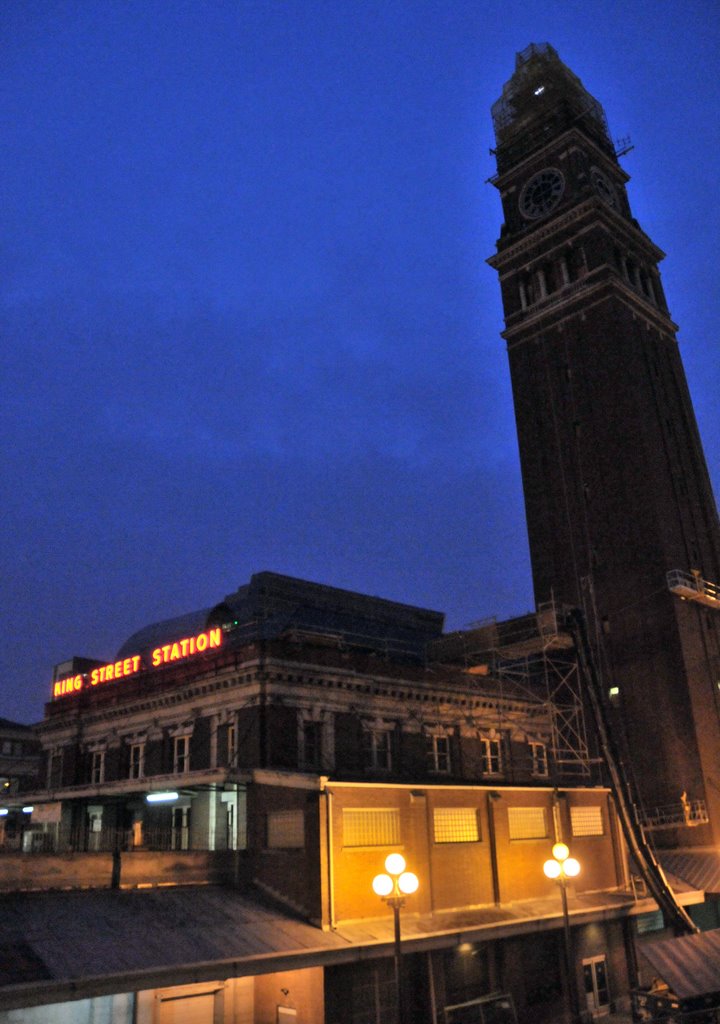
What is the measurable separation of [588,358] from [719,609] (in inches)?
726

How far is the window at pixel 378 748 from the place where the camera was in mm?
40406

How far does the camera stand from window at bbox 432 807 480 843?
30.0 meters

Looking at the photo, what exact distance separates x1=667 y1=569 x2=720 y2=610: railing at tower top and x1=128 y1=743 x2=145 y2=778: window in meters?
30.4

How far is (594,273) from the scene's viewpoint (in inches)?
2245

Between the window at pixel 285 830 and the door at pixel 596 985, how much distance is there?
1255 centimetres

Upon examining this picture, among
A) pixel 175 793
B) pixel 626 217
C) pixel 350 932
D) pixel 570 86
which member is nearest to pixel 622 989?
pixel 350 932

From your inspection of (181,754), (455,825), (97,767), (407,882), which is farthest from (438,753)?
(407,882)

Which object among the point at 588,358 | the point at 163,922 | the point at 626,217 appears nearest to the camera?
the point at 163,922

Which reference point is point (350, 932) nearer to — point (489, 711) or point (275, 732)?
point (275, 732)

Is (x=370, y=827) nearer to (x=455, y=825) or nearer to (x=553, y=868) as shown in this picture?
(x=455, y=825)

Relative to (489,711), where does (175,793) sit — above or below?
below

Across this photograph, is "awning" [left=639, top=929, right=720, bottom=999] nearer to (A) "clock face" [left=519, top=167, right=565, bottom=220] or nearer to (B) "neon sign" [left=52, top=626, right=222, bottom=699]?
(B) "neon sign" [left=52, top=626, right=222, bottom=699]

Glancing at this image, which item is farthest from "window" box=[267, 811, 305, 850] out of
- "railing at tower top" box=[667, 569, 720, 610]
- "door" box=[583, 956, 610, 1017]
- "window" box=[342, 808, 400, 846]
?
"railing at tower top" box=[667, 569, 720, 610]

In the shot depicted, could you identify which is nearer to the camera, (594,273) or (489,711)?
(489,711)
